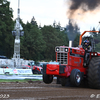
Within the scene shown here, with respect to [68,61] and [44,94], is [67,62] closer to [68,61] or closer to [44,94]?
[68,61]

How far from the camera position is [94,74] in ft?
45.2

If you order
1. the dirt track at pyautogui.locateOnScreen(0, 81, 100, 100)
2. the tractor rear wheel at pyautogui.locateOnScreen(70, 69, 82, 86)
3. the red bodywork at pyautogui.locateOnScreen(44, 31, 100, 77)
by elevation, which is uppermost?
the red bodywork at pyautogui.locateOnScreen(44, 31, 100, 77)

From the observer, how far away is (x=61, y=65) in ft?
44.9

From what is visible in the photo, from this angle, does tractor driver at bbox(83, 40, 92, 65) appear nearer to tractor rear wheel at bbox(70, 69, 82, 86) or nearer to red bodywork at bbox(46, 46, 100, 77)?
red bodywork at bbox(46, 46, 100, 77)

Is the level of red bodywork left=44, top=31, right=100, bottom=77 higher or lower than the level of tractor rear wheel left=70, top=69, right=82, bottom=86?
higher

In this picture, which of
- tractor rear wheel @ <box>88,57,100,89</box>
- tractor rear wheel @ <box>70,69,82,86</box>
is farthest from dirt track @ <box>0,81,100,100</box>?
tractor rear wheel @ <box>88,57,100,89</box>

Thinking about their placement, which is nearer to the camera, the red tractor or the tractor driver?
the red tractor

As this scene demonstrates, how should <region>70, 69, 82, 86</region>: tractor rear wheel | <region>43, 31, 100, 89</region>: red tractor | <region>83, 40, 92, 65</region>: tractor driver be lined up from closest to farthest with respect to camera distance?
<region>70, 69, 82, 86</region>: tractor rear wheel
<region>43, 31, 100, 89</region>: red tractor
<region>83, 40, 92, 65</region>: tractor driver

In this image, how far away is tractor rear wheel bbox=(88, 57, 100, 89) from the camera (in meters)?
13.6

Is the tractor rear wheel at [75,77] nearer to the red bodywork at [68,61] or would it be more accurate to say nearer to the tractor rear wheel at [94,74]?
the red bodywork at [68,61]

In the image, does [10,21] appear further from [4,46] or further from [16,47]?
[16,47]

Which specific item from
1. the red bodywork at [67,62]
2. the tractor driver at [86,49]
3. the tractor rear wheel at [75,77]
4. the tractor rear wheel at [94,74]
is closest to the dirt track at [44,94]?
the tractor rear wheel at [75,77]

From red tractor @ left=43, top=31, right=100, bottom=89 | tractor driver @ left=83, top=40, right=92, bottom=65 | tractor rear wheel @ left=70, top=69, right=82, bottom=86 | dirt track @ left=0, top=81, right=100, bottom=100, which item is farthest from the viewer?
tractor driver @ left=83, top=40, right=92, bottom=65

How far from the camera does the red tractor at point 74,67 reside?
13.6m
